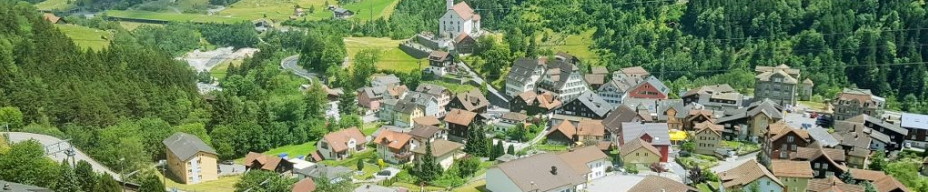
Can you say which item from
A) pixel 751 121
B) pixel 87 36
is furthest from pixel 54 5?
pixel 751 121

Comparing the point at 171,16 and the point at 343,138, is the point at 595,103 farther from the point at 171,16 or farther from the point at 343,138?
the point at 171,16

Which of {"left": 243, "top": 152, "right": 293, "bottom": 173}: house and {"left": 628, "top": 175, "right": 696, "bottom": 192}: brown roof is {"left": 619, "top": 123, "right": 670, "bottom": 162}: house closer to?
{"left": 628, "top": 175, "right": 696, "bottom": 192}: brown roof

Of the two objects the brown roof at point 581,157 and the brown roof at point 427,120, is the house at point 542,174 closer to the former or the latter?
the brown roof at point 581,157

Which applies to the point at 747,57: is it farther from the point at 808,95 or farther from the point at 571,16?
the point at 571,16

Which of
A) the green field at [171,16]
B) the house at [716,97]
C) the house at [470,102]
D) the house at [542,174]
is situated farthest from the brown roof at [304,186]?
the green field at [171,16]

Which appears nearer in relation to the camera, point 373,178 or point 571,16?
point 373,178

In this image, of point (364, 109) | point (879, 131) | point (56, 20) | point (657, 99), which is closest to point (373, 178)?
point (364, 109)
